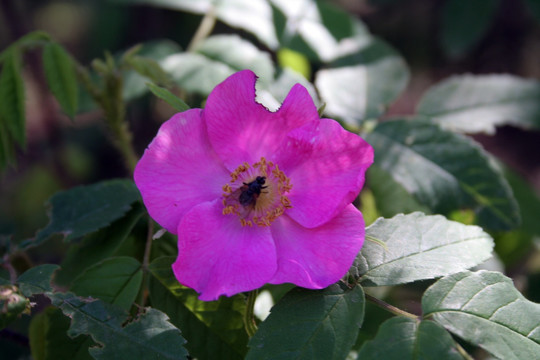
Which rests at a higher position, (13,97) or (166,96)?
(166,96)

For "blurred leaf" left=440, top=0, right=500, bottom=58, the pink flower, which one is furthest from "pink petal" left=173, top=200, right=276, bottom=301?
"blurred leaf" left=440, top=0, right=500, bottom=58

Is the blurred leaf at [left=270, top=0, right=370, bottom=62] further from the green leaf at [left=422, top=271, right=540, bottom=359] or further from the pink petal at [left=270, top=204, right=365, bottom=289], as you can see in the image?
the green leaf at [left=422, top=271, right=540, bottom=359]

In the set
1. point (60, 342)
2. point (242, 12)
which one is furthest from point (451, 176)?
point (60, 342)

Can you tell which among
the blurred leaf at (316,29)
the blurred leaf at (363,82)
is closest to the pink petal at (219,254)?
the blurred leaf at (363,82)

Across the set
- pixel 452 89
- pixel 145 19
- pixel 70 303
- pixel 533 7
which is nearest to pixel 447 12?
pixel 533 7

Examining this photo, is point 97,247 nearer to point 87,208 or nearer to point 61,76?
point 87,208

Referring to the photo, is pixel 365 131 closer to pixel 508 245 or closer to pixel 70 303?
pixel 508 245
